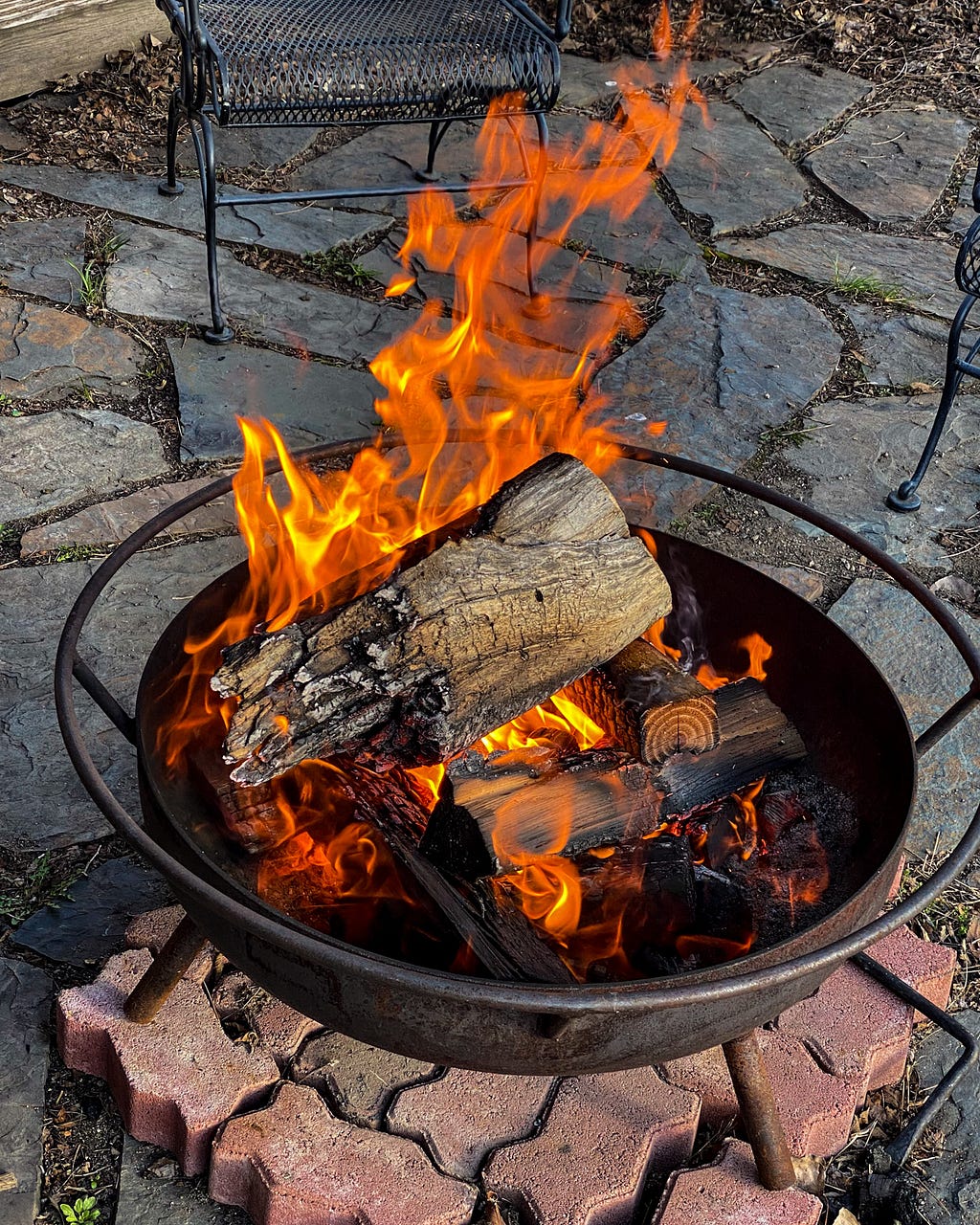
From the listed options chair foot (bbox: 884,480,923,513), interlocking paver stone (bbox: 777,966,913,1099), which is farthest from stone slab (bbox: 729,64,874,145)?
interlocking paver stone (bbox: 777,966,913,1099)

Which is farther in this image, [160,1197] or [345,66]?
[345,66]

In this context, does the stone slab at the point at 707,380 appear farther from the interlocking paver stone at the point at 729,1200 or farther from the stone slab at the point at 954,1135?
the interlocking paver stone at the point at 729,1200

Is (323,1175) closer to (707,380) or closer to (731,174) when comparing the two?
(707,380)

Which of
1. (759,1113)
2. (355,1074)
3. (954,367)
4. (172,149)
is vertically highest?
(172,149)

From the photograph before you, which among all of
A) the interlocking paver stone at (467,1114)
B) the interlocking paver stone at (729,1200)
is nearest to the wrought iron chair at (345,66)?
the interlocking paver stone at (467,1114)

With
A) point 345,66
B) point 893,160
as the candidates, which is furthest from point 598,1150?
point 893,160

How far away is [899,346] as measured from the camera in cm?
364

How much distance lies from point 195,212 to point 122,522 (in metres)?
1.48

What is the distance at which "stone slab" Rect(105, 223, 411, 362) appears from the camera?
3373 millimetres

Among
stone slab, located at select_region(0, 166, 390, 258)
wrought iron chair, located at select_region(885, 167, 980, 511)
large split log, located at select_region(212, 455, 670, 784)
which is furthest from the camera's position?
stone slab, located at select_region(0, 166, 390, 258)

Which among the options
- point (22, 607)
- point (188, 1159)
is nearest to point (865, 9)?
point (22, 607)

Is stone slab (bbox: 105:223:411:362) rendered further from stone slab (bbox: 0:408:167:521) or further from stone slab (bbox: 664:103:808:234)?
stone slab (bbox: 664:103:808:234)

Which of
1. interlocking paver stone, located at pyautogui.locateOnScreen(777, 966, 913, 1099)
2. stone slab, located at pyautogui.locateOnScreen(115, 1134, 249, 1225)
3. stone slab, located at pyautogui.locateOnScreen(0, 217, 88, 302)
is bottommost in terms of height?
stone slab, located at pyautogui.locateOnScreen(115, 1134, 249, 1225)

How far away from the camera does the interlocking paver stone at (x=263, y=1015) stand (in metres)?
1.85
